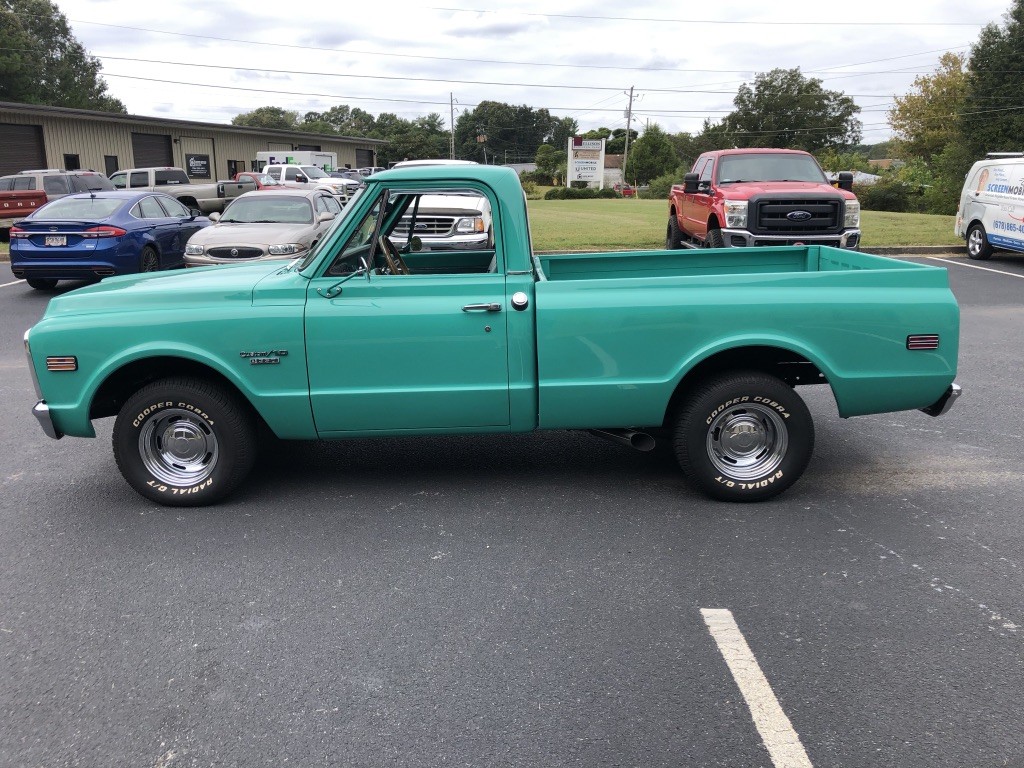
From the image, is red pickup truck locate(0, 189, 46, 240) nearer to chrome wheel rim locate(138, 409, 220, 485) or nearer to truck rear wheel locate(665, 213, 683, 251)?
truck rear wheel locate(665, 213, 683, 251)

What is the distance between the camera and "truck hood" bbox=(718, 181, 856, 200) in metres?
13.2

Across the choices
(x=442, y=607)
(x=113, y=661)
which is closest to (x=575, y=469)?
(x=442, y=607)

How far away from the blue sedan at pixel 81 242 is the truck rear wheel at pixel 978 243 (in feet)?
49.9

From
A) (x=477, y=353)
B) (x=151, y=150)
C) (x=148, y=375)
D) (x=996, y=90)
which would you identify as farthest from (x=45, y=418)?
(x=996, y=90)

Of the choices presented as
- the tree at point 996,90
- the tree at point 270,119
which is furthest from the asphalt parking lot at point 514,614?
the tree at point 270,119

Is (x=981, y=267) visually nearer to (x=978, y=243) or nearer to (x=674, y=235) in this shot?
(x=978, y=243)

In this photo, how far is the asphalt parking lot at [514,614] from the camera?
10.2ft

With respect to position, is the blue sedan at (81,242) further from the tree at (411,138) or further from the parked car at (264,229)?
the tree at (411,138)

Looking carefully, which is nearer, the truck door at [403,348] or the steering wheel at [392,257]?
the truck door at [403,348]

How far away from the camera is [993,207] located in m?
16.7

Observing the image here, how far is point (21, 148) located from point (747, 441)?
39781mm

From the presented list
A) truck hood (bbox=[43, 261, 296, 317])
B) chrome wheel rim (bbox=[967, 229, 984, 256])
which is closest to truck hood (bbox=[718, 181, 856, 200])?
chrome wheel rim (bbox=[967, 229, 984, 256])

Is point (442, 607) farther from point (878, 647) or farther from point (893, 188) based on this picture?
point (893, 188)

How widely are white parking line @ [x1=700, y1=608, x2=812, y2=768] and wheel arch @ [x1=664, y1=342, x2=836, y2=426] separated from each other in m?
1.63
